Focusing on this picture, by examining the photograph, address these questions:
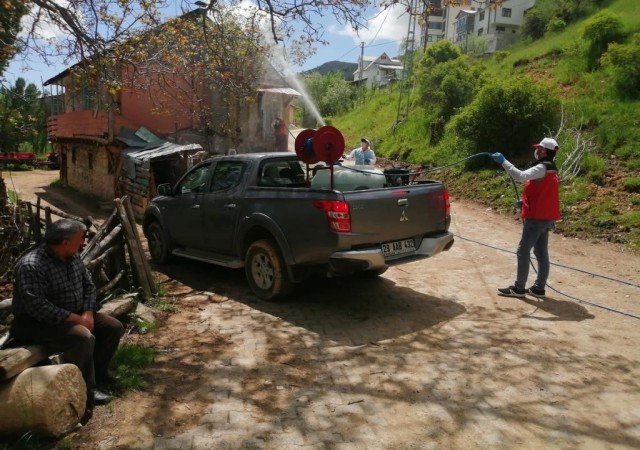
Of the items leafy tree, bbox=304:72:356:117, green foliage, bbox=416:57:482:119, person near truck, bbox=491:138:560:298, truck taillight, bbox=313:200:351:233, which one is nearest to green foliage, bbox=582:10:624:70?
green foliage, bbox=416:57:482:119

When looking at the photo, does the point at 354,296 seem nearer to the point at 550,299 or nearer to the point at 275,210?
the point at 275,210

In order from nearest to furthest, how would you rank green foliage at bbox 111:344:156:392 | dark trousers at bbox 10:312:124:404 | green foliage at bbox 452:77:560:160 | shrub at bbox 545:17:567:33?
dark trousers at bbox 10:312:124:404
green foliage at bbox 111:344:156:392
green foliage at bbox 452:77:560:160
shrub at bbox 545:17:567:33

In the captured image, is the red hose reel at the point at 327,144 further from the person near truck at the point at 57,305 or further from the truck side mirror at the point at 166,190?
the truck side mirror at the point at 166,190

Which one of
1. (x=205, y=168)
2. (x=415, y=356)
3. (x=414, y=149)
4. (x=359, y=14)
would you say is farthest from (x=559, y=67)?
(x=415, y=356)

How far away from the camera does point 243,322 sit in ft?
18.1

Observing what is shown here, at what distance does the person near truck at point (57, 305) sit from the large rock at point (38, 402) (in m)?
0.28

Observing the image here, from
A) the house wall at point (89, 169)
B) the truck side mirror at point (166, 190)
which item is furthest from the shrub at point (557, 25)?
the truck side mirror at point (166, 190)

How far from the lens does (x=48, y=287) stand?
138 inches

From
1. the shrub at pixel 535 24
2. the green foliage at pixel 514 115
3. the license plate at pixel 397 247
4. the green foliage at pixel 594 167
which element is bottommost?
the license plate at pixel 397 247

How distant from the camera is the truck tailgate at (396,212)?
5.15 meters

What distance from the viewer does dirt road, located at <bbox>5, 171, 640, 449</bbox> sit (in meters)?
3.33

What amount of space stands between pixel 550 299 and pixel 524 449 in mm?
3495

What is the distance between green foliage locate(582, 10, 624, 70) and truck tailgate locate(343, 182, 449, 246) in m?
13.1

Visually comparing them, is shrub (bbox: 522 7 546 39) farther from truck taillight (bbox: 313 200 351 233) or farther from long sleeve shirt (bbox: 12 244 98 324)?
long sleeve shirt (bbox: 12 244 98 324)
